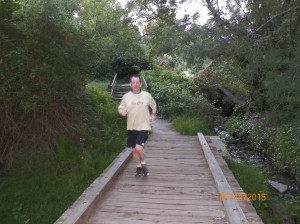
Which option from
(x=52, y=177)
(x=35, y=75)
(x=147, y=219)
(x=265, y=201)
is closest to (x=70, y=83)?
(x=35, y=75)

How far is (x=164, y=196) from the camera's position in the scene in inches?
199

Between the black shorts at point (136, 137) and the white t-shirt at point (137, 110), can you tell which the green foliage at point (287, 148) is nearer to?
the black shorts at point (136, 137)

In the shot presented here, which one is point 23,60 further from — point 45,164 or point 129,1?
point 129,1

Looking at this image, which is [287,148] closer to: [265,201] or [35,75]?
[265,201]

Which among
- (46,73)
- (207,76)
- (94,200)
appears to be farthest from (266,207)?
(207,76)

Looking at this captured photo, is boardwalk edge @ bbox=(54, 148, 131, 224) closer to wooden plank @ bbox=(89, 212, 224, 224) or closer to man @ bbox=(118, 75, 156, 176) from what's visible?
wooden plank @ bbox=(89, 212, 224, 224)

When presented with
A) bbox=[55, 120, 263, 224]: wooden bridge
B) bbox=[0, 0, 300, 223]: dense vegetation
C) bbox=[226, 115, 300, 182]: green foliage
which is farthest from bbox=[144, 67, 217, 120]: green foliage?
bbox=[55, 120, 263, 224]: wooden bridge

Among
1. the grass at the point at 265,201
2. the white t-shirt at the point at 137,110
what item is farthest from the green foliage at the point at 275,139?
the white t-shirt at the point at 137,110

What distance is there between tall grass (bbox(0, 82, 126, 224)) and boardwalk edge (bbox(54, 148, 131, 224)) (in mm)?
913

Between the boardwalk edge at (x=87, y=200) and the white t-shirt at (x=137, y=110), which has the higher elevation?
the white t-shirt at (x=137, y=110)

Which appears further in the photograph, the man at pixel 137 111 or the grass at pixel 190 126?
the grass at pixel 190 126

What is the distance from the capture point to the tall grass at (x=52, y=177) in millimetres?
6008

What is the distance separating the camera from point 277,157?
449 inches

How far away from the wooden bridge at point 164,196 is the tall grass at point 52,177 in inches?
33.5
